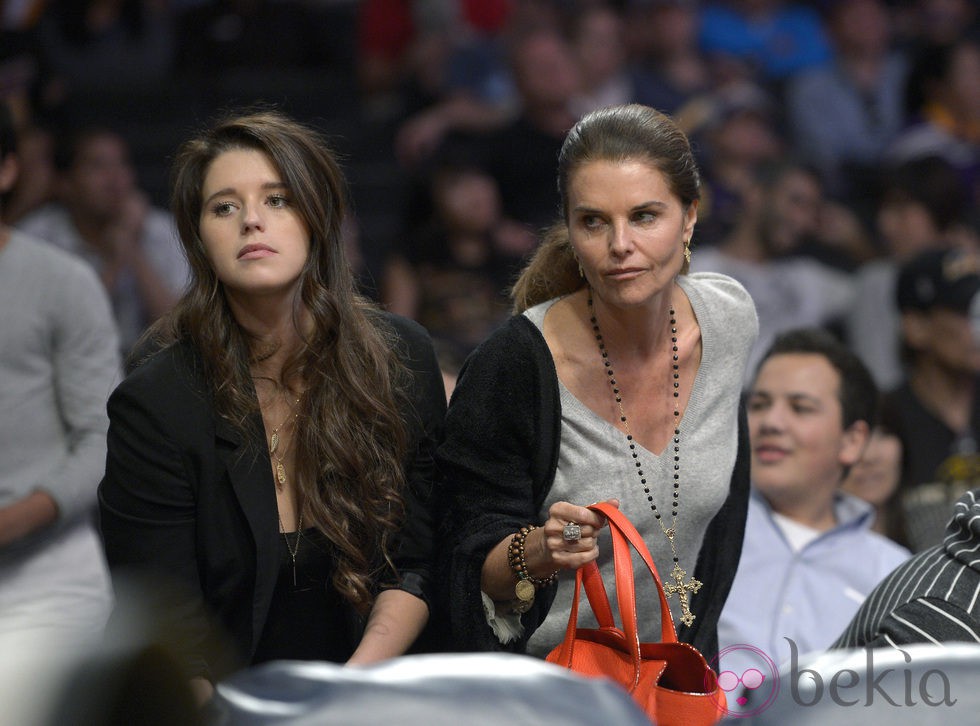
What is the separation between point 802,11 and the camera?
751cm

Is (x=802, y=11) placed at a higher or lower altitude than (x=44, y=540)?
higher

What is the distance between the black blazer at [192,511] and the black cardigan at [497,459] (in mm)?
304

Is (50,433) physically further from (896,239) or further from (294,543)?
(896,239)

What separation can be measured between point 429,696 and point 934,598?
0.98 meters

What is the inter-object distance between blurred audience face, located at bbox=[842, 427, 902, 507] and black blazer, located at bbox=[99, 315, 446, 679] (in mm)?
2246

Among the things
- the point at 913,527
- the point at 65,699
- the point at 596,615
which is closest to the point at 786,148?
the point at 913,527

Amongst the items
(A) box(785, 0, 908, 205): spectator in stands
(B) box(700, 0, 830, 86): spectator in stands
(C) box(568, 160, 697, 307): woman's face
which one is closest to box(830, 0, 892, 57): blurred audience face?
Answer: (A) box(785, 0, 908, 205): spectator in stands

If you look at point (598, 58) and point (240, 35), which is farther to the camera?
point (240, 35)

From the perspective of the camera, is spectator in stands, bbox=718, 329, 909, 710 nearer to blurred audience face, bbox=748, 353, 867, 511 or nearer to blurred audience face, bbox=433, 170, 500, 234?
blurred audience face, bbox=748, 353, 867, 511

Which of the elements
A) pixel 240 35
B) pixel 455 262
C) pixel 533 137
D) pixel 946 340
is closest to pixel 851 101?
pixel 533 137

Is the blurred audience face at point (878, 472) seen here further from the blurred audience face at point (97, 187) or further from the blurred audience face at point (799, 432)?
the blurred audience face at point (97, 187)

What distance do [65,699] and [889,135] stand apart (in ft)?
21.9

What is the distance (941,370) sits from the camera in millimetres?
4727

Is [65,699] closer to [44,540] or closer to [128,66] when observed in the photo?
[44,540]
